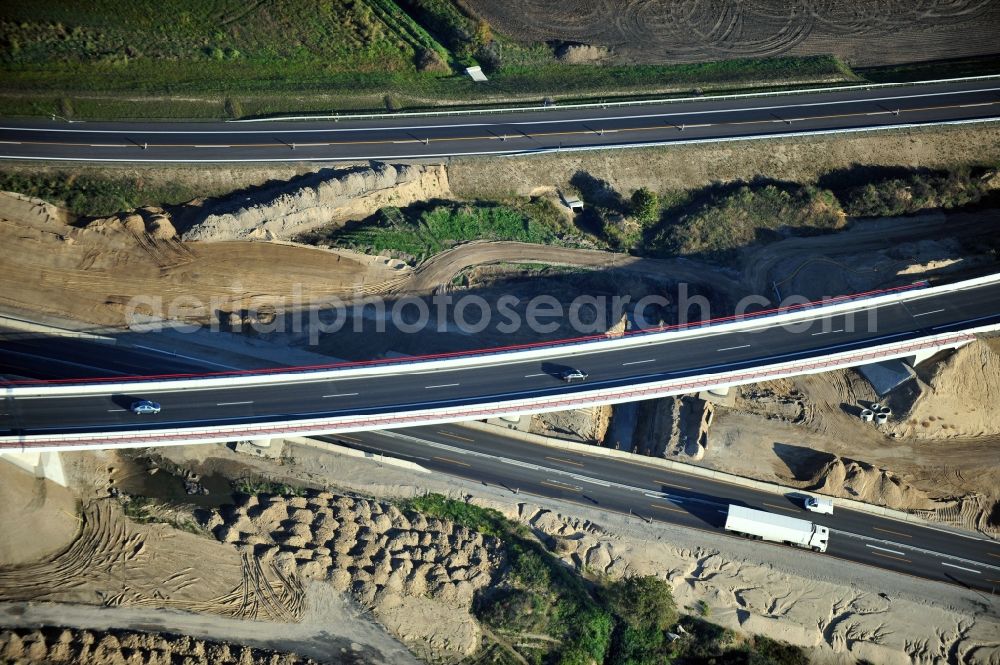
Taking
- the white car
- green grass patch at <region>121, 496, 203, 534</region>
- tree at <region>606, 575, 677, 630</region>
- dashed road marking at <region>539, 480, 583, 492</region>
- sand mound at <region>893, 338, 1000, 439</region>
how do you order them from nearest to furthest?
tree at <region>606, 575, 677, 630</region>, green grass patch at <region>121, 496, 203, 534</region>, the white car, dashed road marking at <region>539, 480, 583, 492</region>, sand mound at <region>893, 338, 1000, 439</region>

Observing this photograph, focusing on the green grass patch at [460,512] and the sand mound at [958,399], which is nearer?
the green grass patch at [460,512]

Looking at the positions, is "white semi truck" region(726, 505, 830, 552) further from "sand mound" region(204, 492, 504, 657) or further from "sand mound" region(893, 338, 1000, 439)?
"sand mound" region(204, 492, 504, 657)

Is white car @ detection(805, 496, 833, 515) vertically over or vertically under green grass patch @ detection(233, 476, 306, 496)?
over

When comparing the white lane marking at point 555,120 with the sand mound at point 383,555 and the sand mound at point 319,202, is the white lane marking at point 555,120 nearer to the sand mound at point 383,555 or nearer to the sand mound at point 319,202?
the sand mound at point 319,202

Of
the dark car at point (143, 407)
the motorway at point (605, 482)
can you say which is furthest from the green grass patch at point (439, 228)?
the dark car at point (143, 407)

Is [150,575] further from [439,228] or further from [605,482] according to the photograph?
[439,228]

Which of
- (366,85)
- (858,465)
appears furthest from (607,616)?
(366,85)

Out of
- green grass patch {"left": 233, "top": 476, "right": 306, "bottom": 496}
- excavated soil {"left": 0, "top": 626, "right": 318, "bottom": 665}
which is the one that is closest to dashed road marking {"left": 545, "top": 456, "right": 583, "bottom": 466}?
green grass patch {"left": 233, "top": 476, "right": 306, "bottom": 496}
